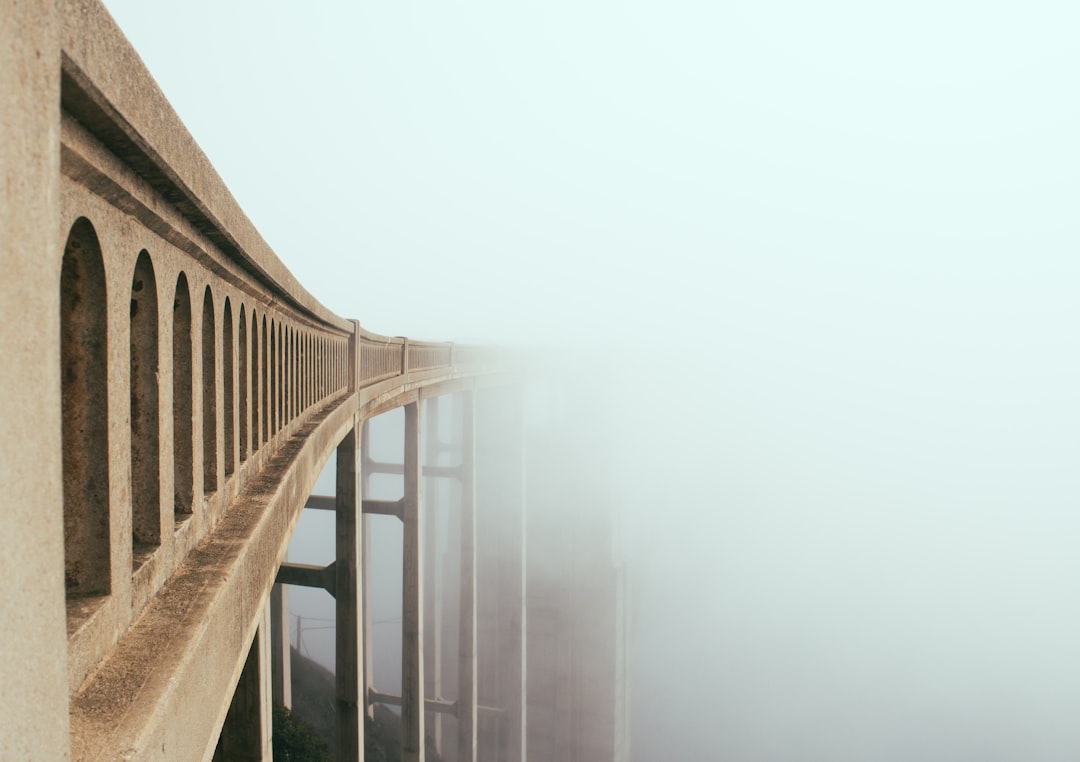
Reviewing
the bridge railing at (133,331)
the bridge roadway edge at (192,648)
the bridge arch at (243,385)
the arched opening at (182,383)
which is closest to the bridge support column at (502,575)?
the bridge arch at (243,385)

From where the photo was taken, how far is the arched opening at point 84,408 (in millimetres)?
1654

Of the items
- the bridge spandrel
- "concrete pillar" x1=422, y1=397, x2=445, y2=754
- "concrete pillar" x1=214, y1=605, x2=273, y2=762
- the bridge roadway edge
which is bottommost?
"concrete pillar" x1=422, y1=397, x2=445, y2=754

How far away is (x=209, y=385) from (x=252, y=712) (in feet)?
8.27

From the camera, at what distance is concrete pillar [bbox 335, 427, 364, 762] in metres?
8.48

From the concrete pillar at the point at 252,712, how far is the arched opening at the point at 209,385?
6.11ft

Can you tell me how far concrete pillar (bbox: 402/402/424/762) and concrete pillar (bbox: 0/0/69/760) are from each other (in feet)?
38.4

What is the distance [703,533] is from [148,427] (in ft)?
195

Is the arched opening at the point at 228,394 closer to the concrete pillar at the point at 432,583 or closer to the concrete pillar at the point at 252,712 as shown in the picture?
the concrete pillar at the point at 252,712

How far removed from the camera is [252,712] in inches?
177

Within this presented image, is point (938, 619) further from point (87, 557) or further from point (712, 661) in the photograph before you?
point (87, 557)

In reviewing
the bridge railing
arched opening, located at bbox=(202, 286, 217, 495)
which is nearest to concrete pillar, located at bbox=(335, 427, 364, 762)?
the bridge railing

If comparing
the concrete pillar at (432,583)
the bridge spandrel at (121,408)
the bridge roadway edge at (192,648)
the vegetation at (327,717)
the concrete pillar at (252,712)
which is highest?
the bridge spandrel at (121,408)

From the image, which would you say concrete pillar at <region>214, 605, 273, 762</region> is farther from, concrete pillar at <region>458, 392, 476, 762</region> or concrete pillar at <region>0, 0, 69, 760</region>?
concrete pillar at <region>458, 392, 476, 762</region>

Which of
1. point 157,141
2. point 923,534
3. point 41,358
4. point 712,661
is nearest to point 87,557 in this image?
point 41,358
